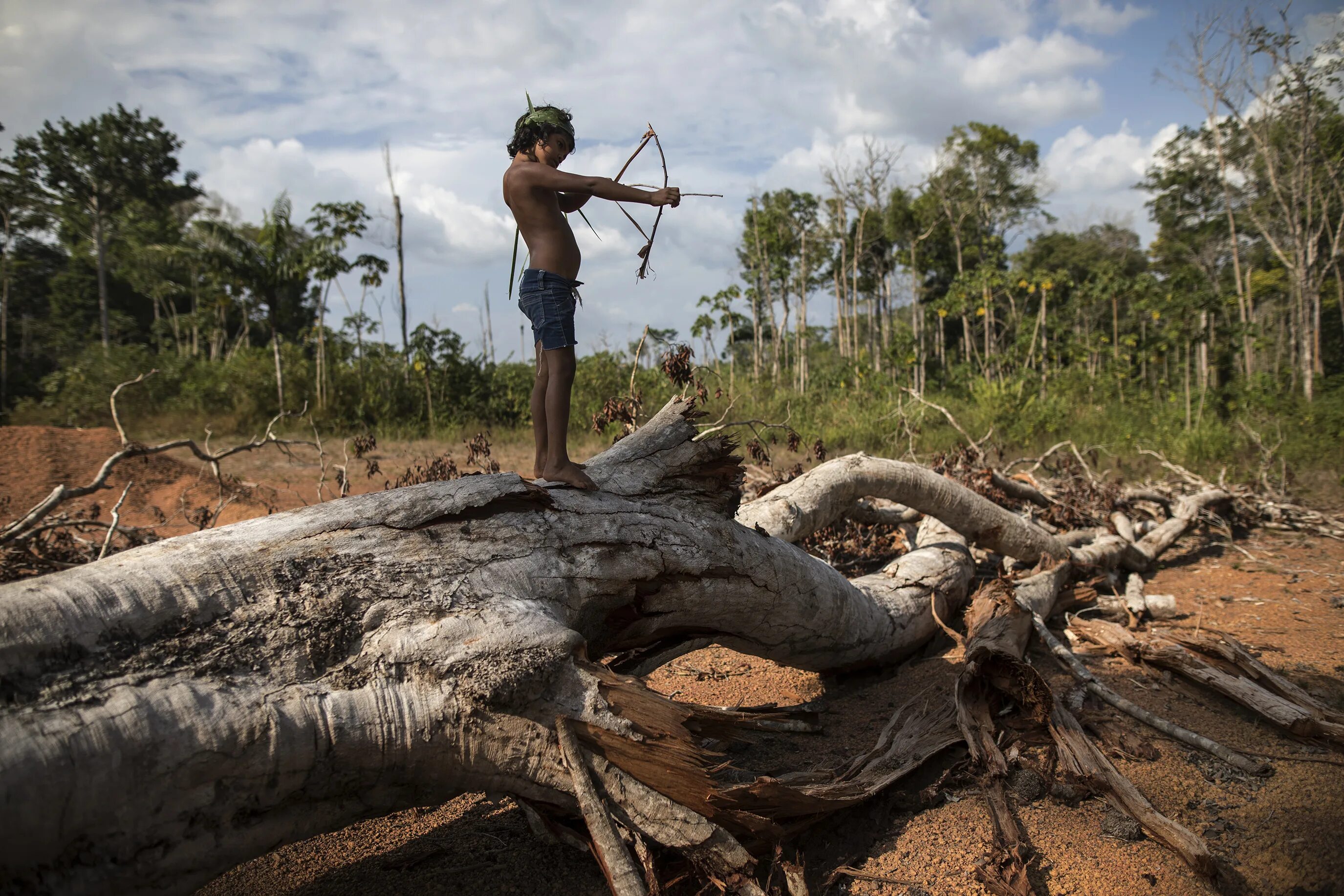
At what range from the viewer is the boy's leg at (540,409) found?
9.04 ft

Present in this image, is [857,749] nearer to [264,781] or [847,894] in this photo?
[847,894]

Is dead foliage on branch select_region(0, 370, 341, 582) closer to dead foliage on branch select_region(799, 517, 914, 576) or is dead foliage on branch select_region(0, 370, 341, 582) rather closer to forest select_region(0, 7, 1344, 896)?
forest select_region(0, 7, 1344, 896)

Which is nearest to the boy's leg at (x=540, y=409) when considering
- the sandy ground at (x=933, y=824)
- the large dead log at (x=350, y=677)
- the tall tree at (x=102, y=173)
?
the large dead log at (x=350, y=677)

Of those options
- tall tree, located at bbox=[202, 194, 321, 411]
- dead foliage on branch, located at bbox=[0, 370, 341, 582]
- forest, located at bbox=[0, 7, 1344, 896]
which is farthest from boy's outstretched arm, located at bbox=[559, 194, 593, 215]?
tall tree, located at bbox=[202, 194, 321, 411]

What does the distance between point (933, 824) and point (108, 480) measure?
30.4 ft

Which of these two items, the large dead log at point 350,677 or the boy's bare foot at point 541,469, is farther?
the boy's bare foot at point 541,469

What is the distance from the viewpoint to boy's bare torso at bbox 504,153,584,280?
2.65m

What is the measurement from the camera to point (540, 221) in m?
2.68

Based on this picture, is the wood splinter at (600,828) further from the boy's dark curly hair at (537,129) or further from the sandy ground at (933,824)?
the boy's dark curly hair at (537,129)

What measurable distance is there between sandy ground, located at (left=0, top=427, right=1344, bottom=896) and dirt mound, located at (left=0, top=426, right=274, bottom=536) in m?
4.99

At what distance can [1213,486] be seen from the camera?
666cm

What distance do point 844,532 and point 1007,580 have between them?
4.91 ft

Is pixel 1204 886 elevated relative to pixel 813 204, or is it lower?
lower

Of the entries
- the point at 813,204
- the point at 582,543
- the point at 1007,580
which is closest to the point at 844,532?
the point at 1007,580
